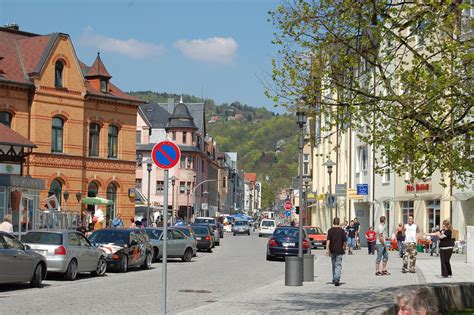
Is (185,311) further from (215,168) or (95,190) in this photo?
(215,168)

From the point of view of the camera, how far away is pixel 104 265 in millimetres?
25500

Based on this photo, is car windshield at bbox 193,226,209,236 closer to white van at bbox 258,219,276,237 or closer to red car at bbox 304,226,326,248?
red car at bbox 304,226,326,248

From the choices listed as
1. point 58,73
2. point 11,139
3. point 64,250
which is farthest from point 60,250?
point 58,73

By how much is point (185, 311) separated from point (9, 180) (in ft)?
67.8

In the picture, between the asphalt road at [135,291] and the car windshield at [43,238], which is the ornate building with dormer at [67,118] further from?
the car windshield at [43,238]

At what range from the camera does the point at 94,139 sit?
5712cm

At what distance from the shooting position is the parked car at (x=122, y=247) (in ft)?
88.1

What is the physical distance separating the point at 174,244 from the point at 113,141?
2533 cm

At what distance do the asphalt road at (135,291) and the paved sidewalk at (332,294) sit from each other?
2.69ft

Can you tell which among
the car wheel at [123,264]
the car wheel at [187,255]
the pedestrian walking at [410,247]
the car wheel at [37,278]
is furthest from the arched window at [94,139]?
the car wheel at [37,278]

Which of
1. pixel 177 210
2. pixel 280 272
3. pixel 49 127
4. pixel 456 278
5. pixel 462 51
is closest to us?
pixel 462 51

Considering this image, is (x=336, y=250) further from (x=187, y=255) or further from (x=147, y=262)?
(x=187, y=255)

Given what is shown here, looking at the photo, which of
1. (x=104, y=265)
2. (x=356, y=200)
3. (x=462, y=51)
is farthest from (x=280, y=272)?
(x=356, y=200)

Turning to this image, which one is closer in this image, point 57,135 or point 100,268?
point 100,268
